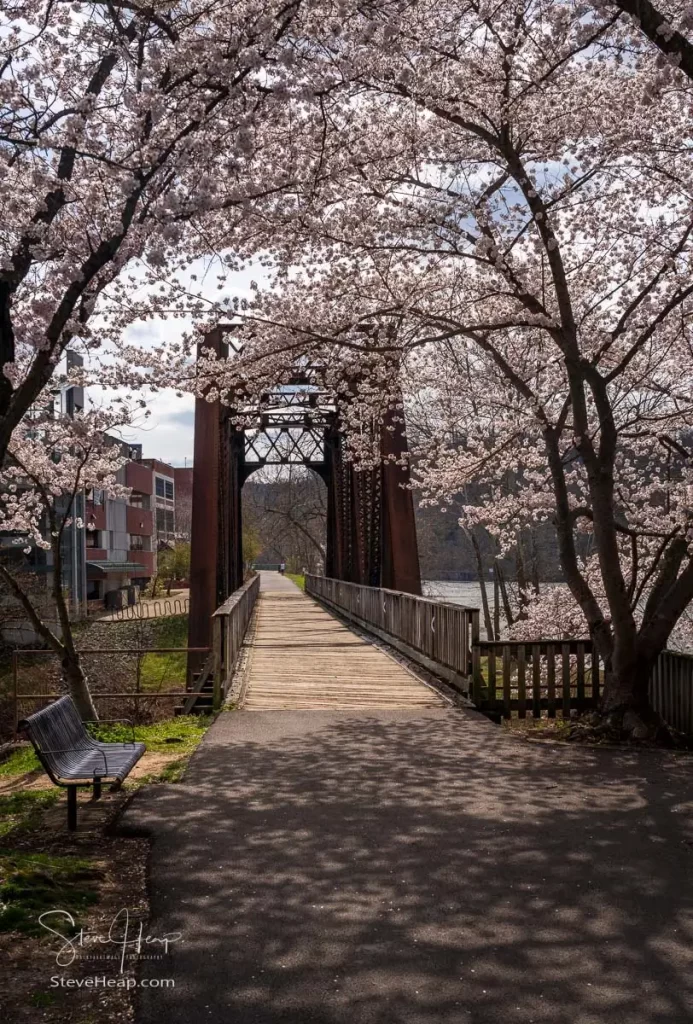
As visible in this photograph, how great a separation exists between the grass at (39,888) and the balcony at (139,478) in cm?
6237

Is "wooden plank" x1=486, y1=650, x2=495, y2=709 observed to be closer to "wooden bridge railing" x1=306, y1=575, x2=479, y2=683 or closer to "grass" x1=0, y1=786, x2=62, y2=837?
"wooden bridge railing" x1=306, y1=575, x2=479, y2=683

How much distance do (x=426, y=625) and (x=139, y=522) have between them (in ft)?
Answer: 191

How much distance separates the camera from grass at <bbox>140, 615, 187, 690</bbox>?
2838 centimetres

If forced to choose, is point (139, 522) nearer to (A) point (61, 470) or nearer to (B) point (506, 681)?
(A) point (61, 470)

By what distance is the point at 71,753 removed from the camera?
668 cm

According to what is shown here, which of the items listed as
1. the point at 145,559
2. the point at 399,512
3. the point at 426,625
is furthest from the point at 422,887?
the point at 145,559

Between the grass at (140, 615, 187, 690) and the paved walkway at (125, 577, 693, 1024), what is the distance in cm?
1884

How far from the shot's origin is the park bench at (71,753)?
586 centimetres

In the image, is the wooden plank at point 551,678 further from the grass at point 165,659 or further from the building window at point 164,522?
the building window at point 164,522

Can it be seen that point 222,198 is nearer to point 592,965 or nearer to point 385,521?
point 592,965

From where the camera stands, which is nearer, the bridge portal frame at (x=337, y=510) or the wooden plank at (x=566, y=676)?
the wooden plank at (x=566, y=676)

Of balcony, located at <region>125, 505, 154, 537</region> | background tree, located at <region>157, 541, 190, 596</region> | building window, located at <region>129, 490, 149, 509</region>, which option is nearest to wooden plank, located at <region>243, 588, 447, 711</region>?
background tree, located at <region>157, 541, 190, 596</region>

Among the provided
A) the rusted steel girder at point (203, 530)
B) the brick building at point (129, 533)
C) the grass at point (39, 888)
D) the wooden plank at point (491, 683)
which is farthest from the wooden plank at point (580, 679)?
the brick building at point (129, 533)

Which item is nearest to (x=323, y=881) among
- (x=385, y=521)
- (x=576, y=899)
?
(x=576, y=899)
